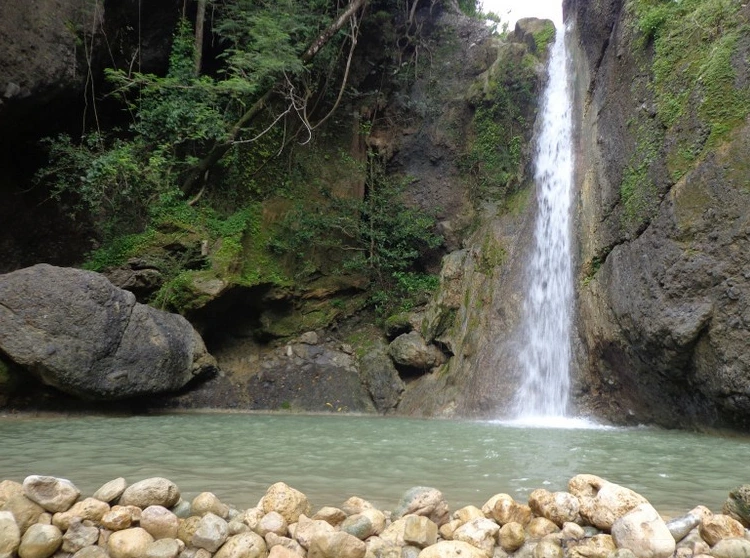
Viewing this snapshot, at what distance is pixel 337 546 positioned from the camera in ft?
7.71

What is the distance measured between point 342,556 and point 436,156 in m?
12.7

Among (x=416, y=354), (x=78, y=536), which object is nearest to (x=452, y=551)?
(x=78, y=536)

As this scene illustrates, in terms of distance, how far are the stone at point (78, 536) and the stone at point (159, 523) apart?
0.20 m

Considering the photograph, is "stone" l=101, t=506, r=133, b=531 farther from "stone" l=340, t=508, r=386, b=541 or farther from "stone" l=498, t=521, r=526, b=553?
"stone" l=498, t=521, r=526, b=553

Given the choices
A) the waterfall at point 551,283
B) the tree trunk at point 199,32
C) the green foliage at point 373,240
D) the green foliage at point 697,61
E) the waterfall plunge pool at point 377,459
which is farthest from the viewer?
the tree trunk at point 199,32

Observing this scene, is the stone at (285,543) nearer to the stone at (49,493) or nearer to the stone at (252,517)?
the stone at (252,517)

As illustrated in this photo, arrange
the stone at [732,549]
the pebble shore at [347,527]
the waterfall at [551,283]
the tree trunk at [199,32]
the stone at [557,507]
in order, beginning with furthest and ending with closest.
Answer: the tree trunk at [199,32] < the waterfall at [551,283] < the stone at [557,507] < the pebble shore at [347,527] < the stone at [732,549]

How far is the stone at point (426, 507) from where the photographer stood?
2660 millimetres

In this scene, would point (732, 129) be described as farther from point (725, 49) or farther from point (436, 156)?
point (436, 156)

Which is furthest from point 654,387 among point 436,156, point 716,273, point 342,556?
point 436,156

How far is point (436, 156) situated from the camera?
1420 cm

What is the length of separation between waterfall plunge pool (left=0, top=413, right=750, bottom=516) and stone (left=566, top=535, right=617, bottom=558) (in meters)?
0.60

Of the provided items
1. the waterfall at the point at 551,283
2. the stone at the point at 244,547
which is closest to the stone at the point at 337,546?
→ the stone at the point at 244,547

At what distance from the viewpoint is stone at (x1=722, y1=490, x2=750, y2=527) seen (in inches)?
101
